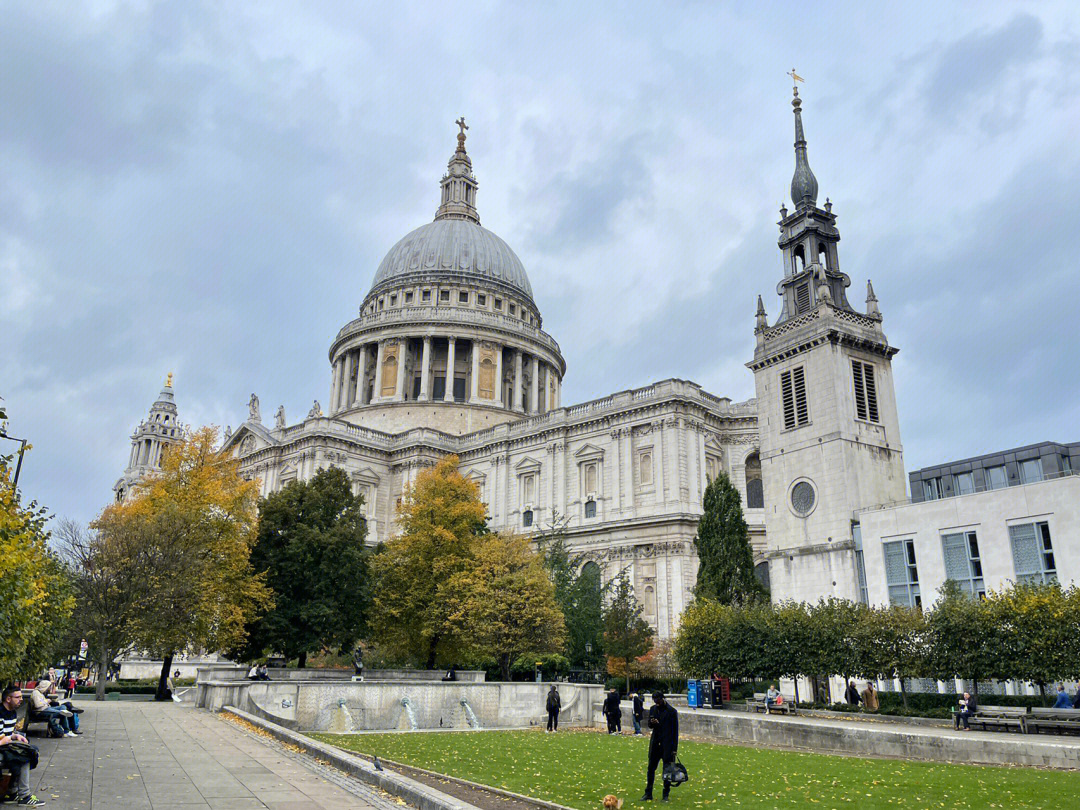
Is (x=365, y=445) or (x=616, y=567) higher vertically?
(x=365, y=445)

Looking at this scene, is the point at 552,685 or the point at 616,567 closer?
the point at 552,685

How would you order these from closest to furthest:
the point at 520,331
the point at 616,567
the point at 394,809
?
1. the point at 394,809
2. the point at 616,567
3. the point at 520,331

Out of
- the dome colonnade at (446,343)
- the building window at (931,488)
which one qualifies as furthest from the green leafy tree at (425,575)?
the dome colonnade at (446,343)

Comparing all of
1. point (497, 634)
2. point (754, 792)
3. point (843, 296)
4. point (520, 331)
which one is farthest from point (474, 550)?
point (520, 331)

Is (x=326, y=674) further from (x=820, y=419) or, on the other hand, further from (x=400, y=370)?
(x=400, y=370)

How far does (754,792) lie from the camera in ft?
47.8

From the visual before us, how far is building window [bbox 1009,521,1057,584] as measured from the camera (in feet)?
107

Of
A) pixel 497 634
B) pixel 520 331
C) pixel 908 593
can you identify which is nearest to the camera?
pixel 908 593

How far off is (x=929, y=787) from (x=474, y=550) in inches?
1161

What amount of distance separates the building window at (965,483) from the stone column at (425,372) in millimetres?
49487

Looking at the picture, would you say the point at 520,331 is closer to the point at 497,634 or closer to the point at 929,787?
the point at 497,634

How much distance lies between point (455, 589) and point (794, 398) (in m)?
19.8

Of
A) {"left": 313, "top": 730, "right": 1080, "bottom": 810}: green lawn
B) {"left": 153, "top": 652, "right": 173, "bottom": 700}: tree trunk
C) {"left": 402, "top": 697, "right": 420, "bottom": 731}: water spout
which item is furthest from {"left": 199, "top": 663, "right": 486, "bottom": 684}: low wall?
{"left": 313, "top": 730, "right": 1080, "bottom": 810}: green lawn

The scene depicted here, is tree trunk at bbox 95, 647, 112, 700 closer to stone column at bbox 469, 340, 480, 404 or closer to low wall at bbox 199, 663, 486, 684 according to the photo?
low wall at bbox 199, 663, 486, 684
